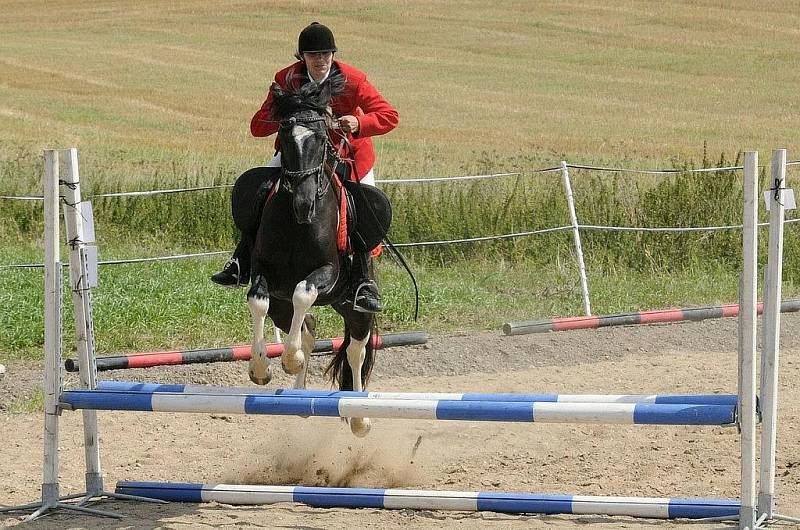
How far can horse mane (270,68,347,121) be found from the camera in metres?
5.59

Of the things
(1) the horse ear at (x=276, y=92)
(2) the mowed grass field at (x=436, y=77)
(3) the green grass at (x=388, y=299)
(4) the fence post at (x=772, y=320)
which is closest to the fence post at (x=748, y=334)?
(4) the fence post at (x=772, y=320)

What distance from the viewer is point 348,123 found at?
5855 millimetres

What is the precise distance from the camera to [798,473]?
19.5 ft

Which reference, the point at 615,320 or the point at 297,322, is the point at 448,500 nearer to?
the point at 297,322

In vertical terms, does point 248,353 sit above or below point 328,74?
below

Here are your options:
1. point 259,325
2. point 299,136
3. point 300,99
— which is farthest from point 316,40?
point 259,325

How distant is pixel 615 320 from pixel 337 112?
4012 millimetres

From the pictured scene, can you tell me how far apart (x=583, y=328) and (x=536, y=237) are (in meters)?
3.14

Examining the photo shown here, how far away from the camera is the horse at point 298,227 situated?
5.45 m

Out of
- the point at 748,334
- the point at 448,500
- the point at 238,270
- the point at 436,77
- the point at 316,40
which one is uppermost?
the point at 436,77

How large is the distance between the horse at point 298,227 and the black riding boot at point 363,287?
0.12m

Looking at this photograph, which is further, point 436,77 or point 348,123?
point 436,77

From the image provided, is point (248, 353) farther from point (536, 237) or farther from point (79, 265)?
point (536, 237)

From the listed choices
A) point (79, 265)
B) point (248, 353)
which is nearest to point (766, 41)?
point (248, 353)
